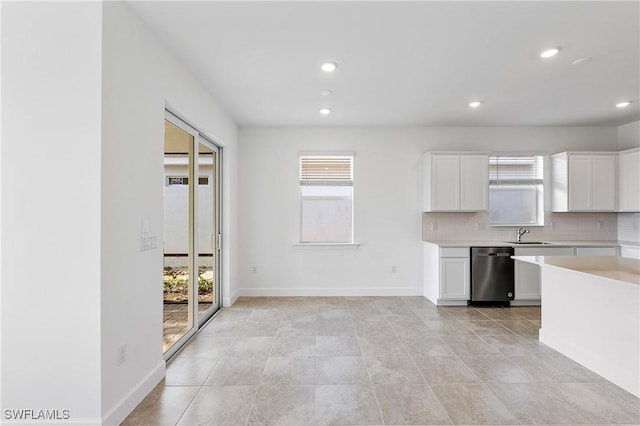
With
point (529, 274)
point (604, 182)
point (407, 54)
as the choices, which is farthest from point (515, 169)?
point (407, 54)

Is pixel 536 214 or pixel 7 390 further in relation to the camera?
pixel 536 214

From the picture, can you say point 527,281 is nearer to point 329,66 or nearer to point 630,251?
point 630,251

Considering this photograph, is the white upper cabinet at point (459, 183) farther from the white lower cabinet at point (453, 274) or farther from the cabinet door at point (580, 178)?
the cabinet door at point (580, 178)

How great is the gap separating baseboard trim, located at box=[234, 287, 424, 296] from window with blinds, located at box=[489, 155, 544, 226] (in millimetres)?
1778

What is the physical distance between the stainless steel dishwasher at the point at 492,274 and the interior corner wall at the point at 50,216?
4436 millimetres

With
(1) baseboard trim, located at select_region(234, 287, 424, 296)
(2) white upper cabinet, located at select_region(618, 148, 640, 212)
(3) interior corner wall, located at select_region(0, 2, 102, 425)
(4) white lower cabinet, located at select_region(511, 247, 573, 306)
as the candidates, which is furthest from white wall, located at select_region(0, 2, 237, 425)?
(2) white upper cabinet, located at select_region(618, 148, 640, 212)

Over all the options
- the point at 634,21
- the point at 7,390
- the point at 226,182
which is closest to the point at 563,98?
the point at 634,21

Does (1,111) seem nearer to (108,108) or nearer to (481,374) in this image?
(108,108)

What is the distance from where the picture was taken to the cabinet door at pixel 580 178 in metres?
4.79

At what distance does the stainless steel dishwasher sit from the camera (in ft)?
14.8

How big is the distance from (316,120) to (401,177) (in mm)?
1659

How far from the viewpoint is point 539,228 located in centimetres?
509

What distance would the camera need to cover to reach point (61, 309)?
181cm

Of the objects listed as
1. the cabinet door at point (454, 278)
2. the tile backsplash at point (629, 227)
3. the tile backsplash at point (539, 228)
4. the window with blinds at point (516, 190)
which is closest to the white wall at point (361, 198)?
the window with blinds at point (516, 190)
